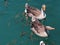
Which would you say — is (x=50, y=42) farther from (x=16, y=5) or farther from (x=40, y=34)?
(x=16, y=5)

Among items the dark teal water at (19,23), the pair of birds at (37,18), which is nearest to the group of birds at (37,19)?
the pair of birds at (37,18)

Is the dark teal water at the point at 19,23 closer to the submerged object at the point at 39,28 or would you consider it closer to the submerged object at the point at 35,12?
the submerged object at the point at 39,28

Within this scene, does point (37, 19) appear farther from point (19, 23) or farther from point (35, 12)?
point (19, 23)

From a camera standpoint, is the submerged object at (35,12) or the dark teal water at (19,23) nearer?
the dark teal water at (19,23)

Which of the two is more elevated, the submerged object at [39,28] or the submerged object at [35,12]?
the submerged object at [35,12]

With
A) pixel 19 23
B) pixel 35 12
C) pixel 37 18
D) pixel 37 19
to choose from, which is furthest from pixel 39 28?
pixel 35 12

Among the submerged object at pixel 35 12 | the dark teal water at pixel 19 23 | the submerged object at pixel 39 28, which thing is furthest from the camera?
the submerged object at pixel 35 12

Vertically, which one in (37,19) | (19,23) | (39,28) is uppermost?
(37,19)

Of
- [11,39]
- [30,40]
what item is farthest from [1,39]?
[30,40]
